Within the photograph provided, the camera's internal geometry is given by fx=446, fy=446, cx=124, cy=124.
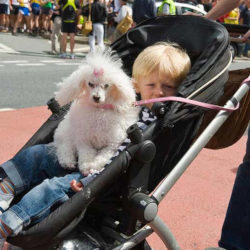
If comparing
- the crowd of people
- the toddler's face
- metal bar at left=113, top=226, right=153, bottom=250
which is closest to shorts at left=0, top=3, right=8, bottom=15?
the crowd of people

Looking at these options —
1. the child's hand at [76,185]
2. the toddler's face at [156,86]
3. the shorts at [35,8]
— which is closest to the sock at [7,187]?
the child's hand at [76,185]

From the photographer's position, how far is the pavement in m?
3.10

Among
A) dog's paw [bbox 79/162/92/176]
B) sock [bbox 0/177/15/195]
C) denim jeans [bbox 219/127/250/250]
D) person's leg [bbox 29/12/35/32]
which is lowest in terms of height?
person's leg [bbox 29/12/35/32]

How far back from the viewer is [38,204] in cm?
191

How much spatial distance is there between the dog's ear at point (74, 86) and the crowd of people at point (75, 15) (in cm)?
112

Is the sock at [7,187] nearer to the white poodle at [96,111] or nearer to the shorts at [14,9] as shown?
the white poodle at [96,111]

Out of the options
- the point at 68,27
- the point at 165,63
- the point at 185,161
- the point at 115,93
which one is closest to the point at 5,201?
the point at 115,93

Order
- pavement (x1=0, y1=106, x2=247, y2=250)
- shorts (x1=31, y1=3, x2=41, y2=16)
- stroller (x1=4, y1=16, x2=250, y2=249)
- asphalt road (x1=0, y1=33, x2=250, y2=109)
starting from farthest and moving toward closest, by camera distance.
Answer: shorts (x1=31, y1=3, x2=41, y2=16)
asphalt road (x1=0, y1=33, x2=250, y2=109)
pavement (x1=0, y1=106, x2=247, y2=250)
stroller (x1=4, y1=16, x2=250, y2=249)

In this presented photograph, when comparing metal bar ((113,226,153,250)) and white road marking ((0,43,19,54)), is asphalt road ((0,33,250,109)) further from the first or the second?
metal bar ((113,226,153,250))

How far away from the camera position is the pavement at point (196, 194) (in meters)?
3.10

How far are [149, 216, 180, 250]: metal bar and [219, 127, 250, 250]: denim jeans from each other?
60cm

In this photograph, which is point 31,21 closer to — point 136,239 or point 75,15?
point 75,15

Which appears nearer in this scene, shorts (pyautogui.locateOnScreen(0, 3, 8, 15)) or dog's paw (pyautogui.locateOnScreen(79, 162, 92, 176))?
dog's paw (pyautogui.locateOnScreen(79, 162, 92, 176))

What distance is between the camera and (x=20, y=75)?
344 inches
